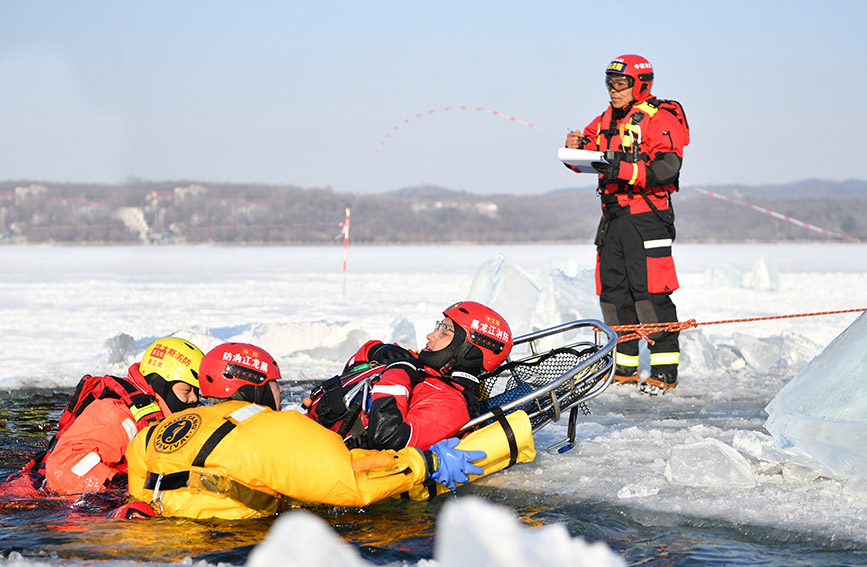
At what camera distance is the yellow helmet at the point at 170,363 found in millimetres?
4426

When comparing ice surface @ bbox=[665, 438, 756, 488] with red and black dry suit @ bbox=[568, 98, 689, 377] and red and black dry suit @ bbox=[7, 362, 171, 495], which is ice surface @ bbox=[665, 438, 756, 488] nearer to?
red and black dry suit @ bbox=[568, 98, 689, 377]

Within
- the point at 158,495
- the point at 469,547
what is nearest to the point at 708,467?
the point at 469,547

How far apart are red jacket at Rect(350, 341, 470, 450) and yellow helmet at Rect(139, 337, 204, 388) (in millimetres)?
1047

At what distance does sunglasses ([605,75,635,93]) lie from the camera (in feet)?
20.4

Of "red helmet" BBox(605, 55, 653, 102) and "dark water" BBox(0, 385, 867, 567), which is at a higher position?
"red helmet" BBox(605, 55, 653, 102)

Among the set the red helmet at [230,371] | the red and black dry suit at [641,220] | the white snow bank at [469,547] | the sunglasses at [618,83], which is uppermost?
the sunglasses at [618,83]

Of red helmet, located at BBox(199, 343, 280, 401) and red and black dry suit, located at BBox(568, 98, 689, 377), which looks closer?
red helmet, located at BBox(199, 343, 280, 401)

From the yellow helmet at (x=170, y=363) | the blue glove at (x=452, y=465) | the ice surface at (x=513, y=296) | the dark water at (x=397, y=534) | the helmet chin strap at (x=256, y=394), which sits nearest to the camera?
the dark water at (x=397, y=534)

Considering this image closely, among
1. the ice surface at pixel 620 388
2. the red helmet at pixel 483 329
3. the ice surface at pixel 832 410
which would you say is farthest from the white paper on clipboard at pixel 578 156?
the ice surface at pixel 832 410

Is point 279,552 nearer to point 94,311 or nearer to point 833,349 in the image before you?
point 833,349

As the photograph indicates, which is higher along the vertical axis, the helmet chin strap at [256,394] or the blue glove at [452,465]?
the helmet chin strap at [256,394]

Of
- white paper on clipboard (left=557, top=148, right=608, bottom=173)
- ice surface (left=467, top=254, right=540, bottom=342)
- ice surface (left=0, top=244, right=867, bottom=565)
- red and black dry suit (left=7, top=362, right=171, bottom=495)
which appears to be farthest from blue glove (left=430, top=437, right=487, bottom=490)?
ice surface (left=467, top=254, right=540, bottom=342)

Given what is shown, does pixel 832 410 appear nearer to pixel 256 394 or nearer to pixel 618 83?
pixel 256 394

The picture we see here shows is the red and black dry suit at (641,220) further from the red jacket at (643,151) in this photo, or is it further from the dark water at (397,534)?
the dark water at (397,534)
